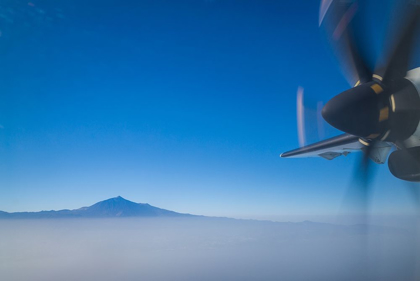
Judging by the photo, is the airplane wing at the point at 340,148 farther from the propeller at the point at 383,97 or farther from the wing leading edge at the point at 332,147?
the propeller at the point at 383,97

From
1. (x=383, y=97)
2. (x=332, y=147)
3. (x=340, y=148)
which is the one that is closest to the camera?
(x=383, y=97)

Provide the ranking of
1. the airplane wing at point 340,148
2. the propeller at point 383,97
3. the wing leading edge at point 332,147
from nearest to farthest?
the propeller at point 383,97 → the airplane wing at point 340,148 → the wing leading edge at point 332,147

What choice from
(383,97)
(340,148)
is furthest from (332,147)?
(383,97)

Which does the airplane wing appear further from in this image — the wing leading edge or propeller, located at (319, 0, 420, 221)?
propeller, located at (319, 0, 420, 221)

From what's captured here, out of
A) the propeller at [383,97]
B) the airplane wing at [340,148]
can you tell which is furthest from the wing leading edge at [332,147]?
the propeller at [383,97]

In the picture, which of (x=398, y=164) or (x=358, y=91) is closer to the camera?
(x=358, y=91)

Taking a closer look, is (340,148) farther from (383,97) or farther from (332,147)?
(383,97)

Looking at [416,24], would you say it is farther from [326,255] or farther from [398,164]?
[326,255]

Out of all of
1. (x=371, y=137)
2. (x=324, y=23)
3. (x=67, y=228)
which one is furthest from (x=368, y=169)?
(x=67, y=228)
